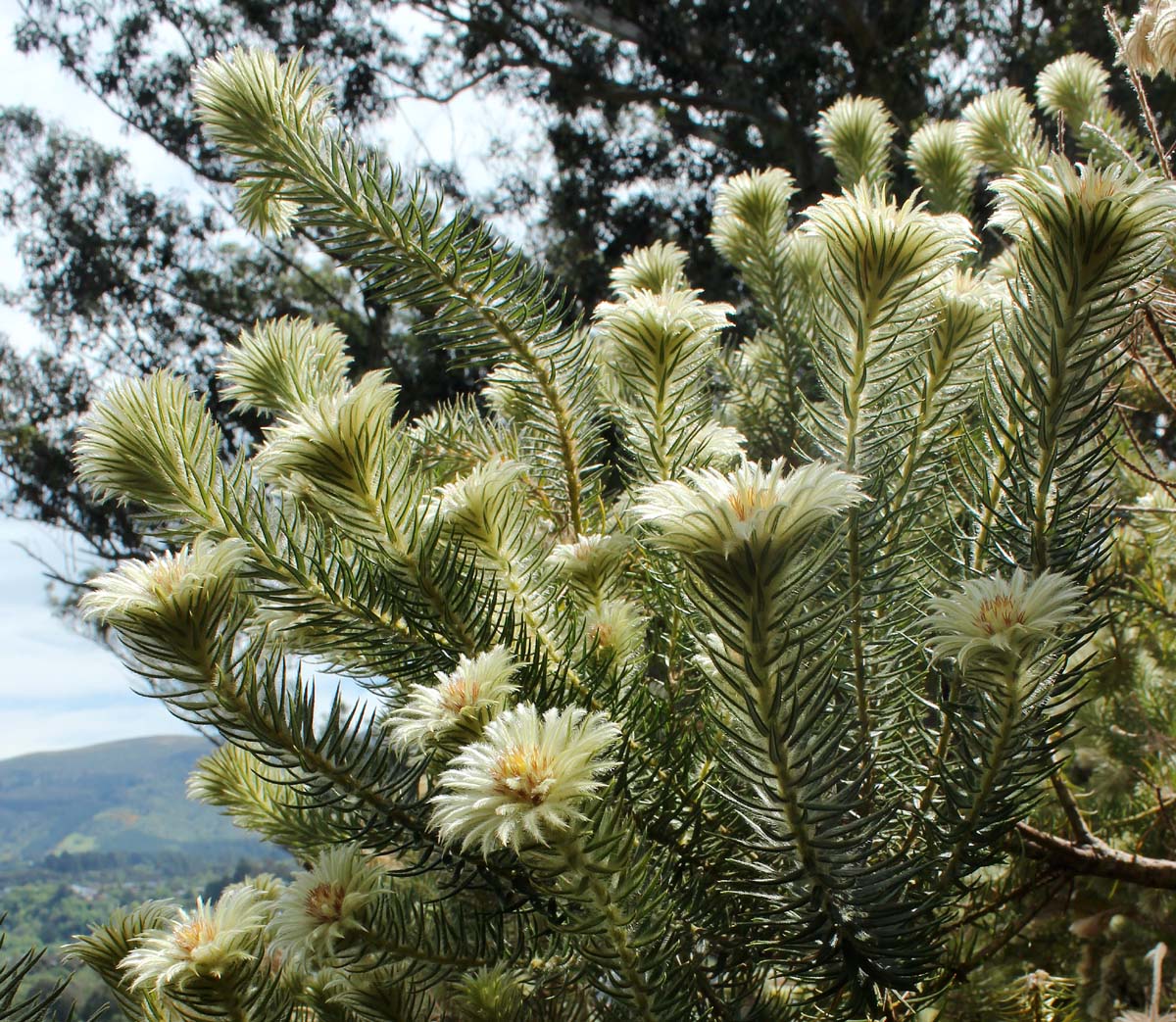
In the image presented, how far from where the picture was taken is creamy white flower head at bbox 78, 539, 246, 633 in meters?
0.65

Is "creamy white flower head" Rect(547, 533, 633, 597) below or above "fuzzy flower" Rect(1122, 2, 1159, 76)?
below

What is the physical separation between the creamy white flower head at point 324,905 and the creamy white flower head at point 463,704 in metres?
0.16

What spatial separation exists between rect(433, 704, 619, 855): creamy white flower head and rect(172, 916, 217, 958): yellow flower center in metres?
0.33

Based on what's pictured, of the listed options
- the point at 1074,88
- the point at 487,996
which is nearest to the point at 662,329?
the point at 487,996

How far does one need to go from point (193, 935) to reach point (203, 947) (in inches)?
1.2

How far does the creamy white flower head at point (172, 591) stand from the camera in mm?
645

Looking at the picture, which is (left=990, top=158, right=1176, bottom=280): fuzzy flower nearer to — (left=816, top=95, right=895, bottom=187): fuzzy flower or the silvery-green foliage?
the silvery-green foliage

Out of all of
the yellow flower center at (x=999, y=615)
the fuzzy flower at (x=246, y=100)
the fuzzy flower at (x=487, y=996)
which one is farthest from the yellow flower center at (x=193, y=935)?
the fuzzy flower at (x=246, y=100)

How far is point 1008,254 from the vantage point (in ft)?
3.14

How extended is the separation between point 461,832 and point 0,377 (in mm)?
8537

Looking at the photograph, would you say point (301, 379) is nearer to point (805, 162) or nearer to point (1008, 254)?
point (1008, 254)

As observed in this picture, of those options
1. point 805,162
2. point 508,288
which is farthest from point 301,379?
point 805,162

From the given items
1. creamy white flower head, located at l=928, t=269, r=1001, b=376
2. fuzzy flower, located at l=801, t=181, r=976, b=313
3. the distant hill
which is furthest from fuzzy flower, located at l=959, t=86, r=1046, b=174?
the distant hill

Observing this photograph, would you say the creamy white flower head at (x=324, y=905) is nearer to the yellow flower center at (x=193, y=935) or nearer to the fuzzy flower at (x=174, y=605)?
the yellow flower center at (x=193, y=935)
